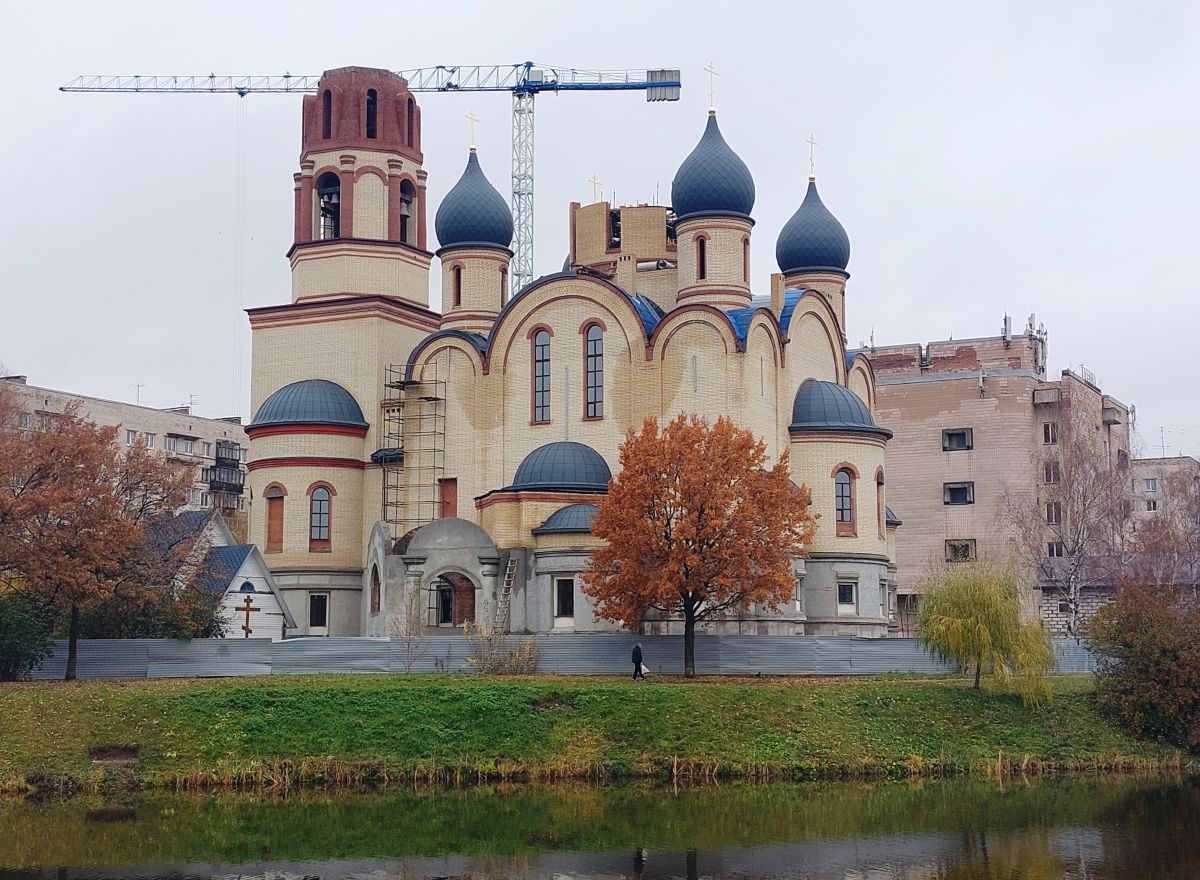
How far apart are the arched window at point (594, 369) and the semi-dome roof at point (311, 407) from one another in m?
7.67

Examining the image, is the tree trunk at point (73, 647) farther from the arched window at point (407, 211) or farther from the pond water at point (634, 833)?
the arched window at point (407, 211)

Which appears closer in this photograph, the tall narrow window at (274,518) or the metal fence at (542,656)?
the metal fence at (542,656)

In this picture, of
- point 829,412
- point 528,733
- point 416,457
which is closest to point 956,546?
point 829,412

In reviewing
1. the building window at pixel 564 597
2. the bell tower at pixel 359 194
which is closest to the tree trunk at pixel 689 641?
the building window at pixel 564 597

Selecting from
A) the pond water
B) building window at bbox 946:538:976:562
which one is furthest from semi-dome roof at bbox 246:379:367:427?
building window at bbox 946:538:976:562

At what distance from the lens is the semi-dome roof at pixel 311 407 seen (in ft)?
159

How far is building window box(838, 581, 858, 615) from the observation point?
4412cm

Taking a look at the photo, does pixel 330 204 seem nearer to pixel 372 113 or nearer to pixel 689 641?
pixel 372 113

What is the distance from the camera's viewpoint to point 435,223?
1981 inches

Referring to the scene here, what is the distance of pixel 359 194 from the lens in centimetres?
5075

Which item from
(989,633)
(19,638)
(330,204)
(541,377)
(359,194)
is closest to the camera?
(989,633)

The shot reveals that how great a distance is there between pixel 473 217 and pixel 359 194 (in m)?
3.87

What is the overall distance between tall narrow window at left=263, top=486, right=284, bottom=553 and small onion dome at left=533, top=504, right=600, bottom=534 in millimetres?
9566

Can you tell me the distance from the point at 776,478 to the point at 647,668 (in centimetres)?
548
